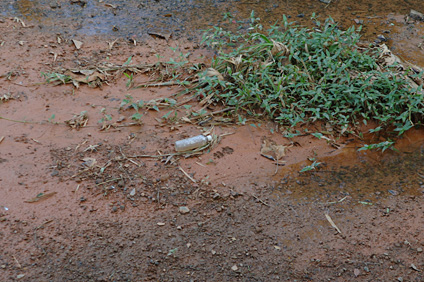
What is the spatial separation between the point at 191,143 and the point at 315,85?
1.38m

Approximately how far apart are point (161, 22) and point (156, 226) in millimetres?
3223

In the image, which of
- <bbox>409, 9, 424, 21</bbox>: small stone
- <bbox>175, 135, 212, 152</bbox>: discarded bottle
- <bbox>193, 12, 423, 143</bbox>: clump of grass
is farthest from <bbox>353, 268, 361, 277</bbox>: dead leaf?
<bbox>409, 9, 424, 21</bbox>: small stone

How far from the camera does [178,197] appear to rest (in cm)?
302

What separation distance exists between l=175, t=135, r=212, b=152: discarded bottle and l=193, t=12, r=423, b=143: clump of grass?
54 cm

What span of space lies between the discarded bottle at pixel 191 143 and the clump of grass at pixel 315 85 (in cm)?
54

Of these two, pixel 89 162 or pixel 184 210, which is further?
pixel 89 162

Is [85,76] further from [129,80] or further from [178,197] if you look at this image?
[178,197]

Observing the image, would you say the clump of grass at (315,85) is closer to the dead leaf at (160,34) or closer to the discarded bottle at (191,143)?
the discarded bottle at (191,143)

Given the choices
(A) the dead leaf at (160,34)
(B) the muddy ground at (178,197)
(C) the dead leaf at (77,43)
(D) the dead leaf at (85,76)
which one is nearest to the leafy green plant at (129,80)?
(B) the muddy ground at (178,197)

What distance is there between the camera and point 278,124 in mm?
3756

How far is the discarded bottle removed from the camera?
11.0ft

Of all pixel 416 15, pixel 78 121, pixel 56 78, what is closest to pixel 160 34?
pixel 56 78

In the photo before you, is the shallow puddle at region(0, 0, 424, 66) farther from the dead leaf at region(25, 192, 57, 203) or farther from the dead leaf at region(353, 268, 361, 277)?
the dead leaf at region(353, 268, 361, 277)

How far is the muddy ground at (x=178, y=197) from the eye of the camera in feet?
8.48
